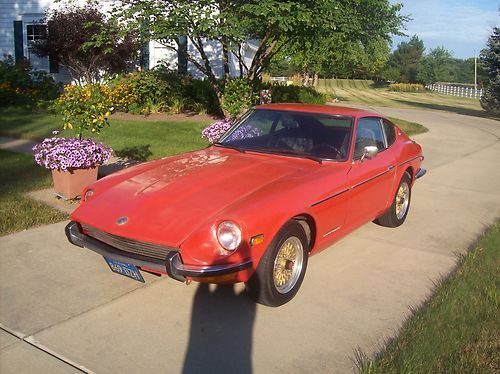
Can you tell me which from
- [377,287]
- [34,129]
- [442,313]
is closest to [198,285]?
[377,287]

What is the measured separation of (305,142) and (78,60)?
48.1ft

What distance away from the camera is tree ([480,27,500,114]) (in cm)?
2239

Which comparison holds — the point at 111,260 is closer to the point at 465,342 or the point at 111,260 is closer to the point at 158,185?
the point at 158,185

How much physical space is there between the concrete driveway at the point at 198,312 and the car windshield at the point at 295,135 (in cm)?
106

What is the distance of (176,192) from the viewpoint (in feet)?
12.7

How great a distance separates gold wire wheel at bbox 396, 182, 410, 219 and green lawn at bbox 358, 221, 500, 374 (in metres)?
1.42

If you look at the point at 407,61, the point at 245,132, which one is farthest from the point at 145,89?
the point at 407,61

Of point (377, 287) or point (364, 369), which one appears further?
point (377, 287)

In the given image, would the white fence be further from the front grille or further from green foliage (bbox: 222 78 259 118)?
the front grille

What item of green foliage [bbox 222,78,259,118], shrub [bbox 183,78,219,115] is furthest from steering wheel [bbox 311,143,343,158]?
shrub [bbox 183,78,219,115]

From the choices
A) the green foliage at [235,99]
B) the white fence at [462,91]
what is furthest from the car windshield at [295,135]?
the white fence at [462,91]

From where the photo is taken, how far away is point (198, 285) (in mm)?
4145

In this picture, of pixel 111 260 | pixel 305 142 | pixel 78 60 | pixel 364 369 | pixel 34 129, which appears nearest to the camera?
pixel 364 369

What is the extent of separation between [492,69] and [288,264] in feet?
75.2
